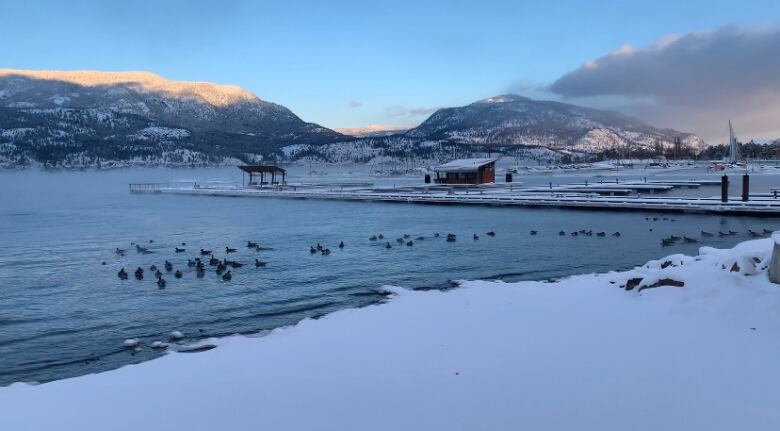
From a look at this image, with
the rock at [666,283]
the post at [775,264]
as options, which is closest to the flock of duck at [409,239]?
the rock at [666,283]

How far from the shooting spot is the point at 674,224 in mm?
40094

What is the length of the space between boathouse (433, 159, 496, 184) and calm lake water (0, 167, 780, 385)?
120 feet

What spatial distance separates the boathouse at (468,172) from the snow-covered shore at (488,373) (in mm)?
75781

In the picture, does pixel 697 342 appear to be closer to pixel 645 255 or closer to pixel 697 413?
pixel 697 413

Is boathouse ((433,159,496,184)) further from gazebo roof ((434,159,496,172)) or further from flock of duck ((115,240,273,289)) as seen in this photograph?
flock of duck ((115,240,273,289))

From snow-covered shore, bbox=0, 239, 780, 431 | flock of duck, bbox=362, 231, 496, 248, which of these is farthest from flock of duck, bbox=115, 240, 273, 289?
snow-covered shore, bbox=0, 239, 780, 431

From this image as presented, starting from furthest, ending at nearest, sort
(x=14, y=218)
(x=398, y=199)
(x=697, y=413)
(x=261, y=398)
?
(x=398, y=199) < (x=14, y=218) < (x=261, y=398) < (x=697, y=413)

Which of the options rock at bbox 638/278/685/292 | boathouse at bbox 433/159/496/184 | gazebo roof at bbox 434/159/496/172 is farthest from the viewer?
boathouse at bbox 433/159/496/184

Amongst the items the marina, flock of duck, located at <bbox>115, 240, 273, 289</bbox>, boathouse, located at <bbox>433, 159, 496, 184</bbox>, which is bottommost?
flock of duck, located at <bbox>115, 240, 273, 289</bbox>

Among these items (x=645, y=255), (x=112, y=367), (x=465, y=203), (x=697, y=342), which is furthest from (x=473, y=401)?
(x=465, y=203)

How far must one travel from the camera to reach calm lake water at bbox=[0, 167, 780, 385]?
15.5 meters

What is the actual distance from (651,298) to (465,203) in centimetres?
4885

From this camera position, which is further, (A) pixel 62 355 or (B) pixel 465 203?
(B) pixel 465 203

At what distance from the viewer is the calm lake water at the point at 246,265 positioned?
15523 millimetres
